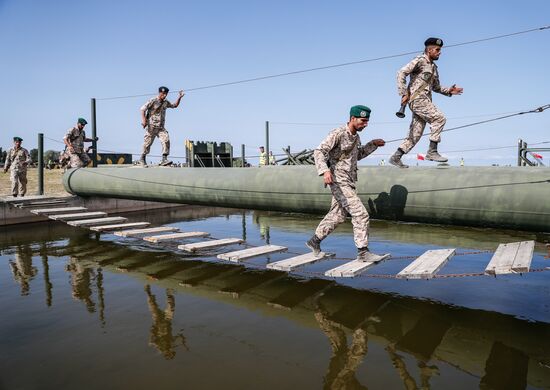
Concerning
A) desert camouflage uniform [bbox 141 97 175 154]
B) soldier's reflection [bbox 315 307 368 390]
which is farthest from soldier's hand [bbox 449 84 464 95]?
desert camouflage uniform [bbox 141 97 175 154]

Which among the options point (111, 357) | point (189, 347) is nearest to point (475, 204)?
point (189, 347)

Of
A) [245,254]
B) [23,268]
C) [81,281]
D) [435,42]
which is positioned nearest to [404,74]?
[435,42]

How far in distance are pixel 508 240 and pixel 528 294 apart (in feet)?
15.1

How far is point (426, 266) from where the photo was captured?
4945 millimetres

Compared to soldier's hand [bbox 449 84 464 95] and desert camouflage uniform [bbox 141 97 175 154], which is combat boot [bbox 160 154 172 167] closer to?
desert camouflage uniform [bbox 141 97 175 154]

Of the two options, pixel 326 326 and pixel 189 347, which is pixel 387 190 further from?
pixel 189 347

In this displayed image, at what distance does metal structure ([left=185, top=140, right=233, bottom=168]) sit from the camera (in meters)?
23.5

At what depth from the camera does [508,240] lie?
980 centimetres

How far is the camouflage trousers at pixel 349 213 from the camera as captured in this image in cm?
525

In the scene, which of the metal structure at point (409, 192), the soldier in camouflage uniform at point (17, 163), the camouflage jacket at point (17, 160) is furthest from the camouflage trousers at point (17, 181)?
the metal structure at point (409, 192)

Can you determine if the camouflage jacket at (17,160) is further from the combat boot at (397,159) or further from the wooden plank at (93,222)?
the combat boot at (397,159)

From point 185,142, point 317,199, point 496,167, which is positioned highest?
point 185,142

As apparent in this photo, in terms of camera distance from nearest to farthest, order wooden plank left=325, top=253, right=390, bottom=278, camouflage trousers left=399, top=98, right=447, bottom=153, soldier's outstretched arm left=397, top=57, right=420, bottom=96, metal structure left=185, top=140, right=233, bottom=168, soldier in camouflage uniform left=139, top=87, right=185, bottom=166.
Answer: wooden plank left=325, top=253, right=390, bottom=278, soldier's outstretched arm left=397, top=57, right=420, bottom=96, camouflage trousers left=399, top=98, right=447, bottom=153, soldier in camouflage uniform left=139, top=87, right=185, bottom=166, metal structure left=185, top=140, right=233, bottom=168

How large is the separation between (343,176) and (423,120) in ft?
5.86
